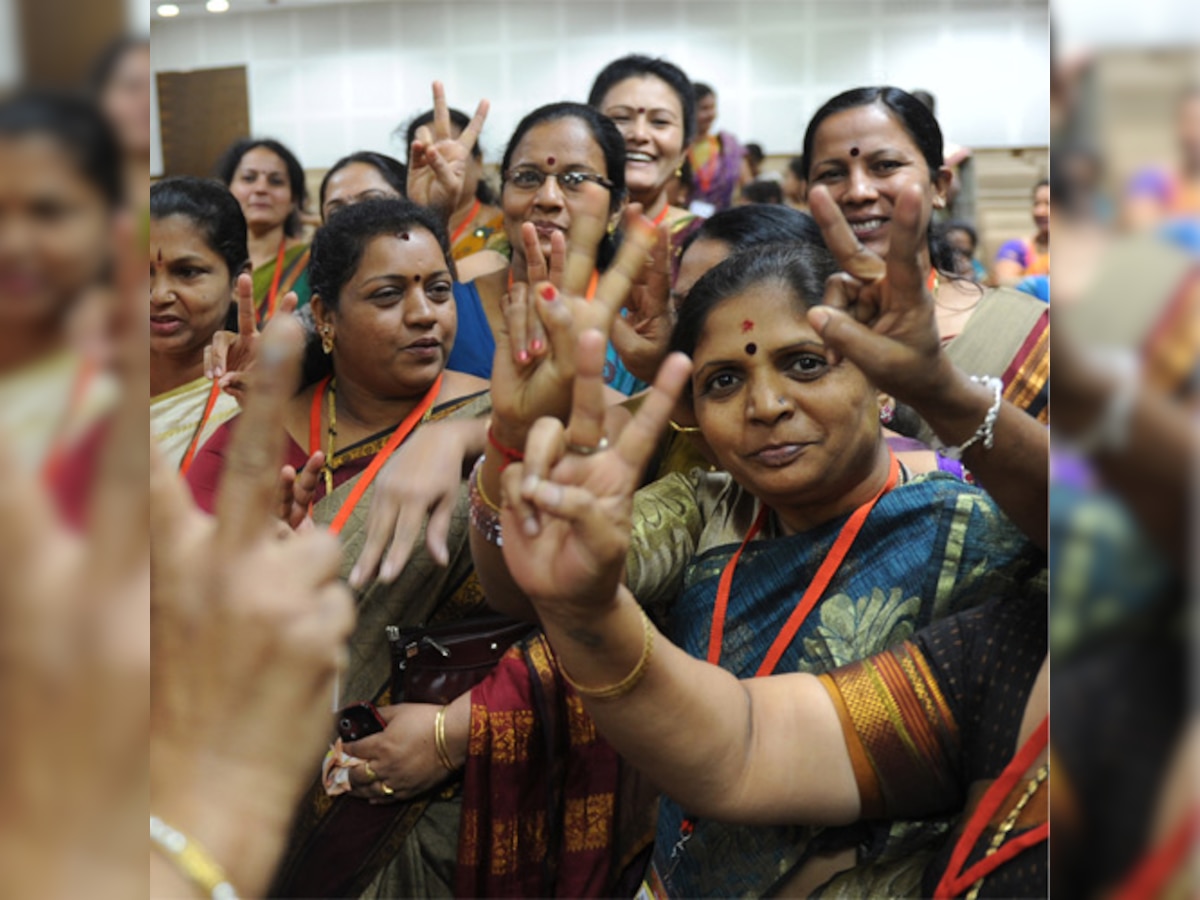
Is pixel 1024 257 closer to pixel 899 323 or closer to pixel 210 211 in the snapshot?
pixel 899 323

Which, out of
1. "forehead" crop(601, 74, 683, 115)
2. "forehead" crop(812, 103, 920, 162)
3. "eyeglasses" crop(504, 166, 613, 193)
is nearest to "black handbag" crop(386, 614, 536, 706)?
"eyeglasses" crop(504, 166, 613, 193)

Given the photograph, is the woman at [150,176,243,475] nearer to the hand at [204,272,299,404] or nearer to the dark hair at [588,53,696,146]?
the hand at [204,272,299,404]

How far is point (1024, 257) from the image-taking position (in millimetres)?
1993

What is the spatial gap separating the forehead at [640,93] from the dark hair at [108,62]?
5.67 ft

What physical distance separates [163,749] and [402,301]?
91cm

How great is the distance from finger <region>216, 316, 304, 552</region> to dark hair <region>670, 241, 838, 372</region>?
0.69 metres

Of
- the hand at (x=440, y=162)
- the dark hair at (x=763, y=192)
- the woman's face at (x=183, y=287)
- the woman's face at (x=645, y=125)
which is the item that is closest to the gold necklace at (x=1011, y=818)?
the woman's face at (x=183, y=287)

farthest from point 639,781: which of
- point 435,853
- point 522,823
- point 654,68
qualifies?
point 654,68

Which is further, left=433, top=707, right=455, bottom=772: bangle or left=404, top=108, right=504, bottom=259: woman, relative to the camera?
left=404, top=108, right=504, bottom=259: woman

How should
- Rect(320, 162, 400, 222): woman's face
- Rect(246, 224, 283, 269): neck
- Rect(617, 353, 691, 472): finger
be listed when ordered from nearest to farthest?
Rect(617, 353, 691, 472): finger, Rect(246, 224, 283, 269): neck, Rect(320, 162, 400, 222): woman's face

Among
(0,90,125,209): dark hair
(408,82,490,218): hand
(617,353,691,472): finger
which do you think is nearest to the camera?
(0,90,125,209): dark hair

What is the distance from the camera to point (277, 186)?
214cm

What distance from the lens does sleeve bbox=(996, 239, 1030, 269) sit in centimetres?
198

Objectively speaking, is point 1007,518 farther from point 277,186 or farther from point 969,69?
point 277,186
